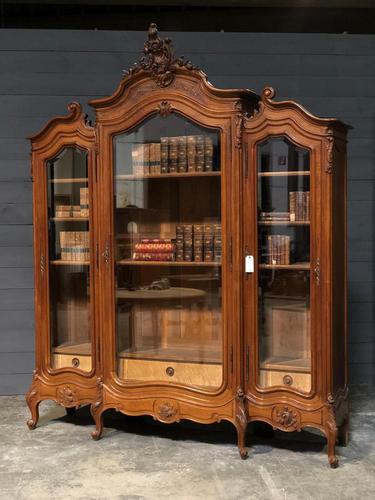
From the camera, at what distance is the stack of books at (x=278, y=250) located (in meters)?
3.58

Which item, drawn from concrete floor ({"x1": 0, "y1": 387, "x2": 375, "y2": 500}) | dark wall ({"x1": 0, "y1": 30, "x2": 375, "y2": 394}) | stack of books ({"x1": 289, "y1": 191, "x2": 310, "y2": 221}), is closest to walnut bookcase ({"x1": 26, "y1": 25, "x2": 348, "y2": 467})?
stack of books ({"x1": 289, "y1": 191, "x2": 310, "y2": 221})

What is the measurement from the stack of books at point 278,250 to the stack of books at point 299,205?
129 mm

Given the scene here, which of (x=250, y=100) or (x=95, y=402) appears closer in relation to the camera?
(x=250, y=100)

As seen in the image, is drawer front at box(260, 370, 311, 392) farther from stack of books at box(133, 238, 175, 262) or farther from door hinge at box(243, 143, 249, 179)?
door hinge at box(243, 143, 249, 179)

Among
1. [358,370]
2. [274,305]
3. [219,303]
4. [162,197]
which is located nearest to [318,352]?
[274,305]

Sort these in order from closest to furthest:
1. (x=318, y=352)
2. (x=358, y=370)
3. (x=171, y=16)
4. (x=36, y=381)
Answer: (x=318, y=352), (x=36, y=381), (x=358, y=370), (x=171, y=16)

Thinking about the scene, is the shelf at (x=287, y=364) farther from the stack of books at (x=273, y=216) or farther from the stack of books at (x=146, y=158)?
the stack of books at (x=146, y=158)

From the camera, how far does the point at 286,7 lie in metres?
5.34

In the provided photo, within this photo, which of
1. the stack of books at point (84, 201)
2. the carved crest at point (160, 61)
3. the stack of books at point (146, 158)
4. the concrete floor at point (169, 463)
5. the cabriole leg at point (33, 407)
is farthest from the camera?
the cabriole leg at point (33, 407)

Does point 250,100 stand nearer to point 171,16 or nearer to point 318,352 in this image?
point 318,352

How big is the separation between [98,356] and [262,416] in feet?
3.31

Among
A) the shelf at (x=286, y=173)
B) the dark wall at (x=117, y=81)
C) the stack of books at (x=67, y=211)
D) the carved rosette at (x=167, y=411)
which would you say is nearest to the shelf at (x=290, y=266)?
the shelf at (x=286, y=173)

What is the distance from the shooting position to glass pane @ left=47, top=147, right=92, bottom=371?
3.96 meters

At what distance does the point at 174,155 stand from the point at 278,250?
2.66ft
